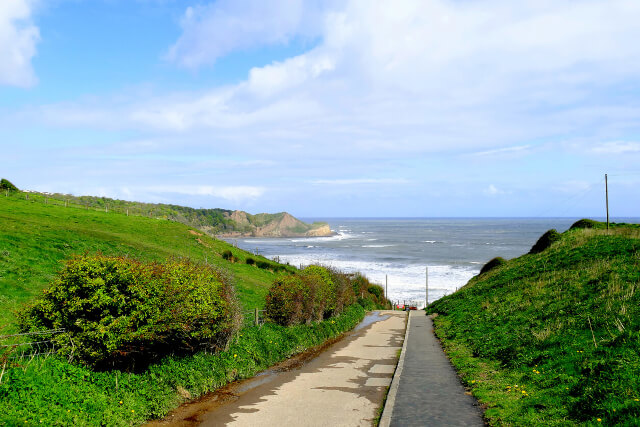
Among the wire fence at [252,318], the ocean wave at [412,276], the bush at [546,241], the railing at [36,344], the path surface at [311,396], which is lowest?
the ocean wave at [412,276]

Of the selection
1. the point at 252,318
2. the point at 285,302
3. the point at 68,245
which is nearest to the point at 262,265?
the point at 68,245

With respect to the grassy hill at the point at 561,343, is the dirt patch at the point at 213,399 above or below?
below

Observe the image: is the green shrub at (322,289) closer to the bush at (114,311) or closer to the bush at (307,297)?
the bush at (307,297)

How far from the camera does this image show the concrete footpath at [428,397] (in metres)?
10.3

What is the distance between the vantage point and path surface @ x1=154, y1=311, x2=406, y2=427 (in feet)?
35.7

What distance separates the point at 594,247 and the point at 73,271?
30.5 metres

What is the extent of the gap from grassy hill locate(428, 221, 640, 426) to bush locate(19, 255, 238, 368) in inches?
342

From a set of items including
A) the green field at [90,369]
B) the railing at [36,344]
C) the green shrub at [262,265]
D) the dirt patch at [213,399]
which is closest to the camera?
the green field at [90,369]

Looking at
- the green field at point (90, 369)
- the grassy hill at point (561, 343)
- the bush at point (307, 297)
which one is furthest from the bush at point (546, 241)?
the bush at point (307, 297)

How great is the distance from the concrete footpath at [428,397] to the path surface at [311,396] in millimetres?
545

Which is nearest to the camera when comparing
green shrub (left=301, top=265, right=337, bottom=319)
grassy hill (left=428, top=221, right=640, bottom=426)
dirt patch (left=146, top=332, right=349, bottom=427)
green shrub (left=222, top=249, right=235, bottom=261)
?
grassy hill (left=428, top=221, right=640, bottom=426)

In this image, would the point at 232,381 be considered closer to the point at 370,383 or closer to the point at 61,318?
the point at 370,383

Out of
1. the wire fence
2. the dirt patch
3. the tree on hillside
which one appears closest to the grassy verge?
the dirt patch

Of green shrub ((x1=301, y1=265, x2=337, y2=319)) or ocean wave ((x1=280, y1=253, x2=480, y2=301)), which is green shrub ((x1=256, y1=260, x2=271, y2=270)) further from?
green shrub ((x1=301, y1=265, x2=337, y2=319))
